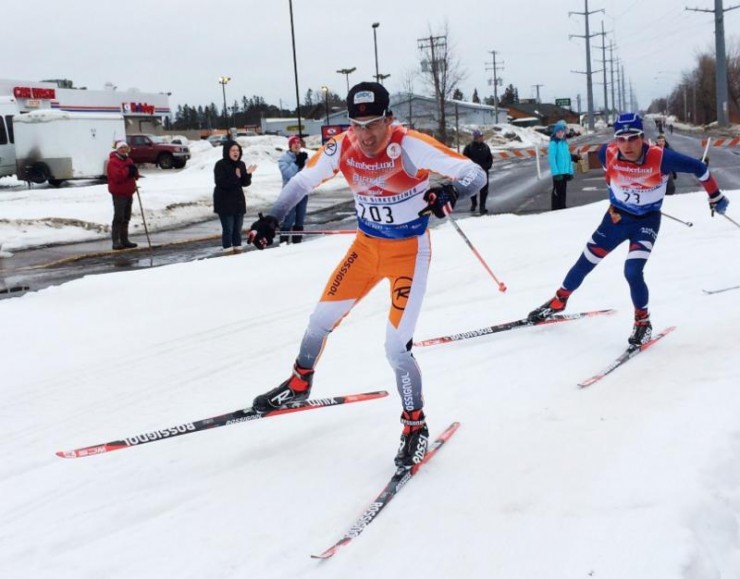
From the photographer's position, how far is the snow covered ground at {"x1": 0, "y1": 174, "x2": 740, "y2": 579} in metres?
3.25

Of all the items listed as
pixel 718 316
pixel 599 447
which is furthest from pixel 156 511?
pixel 718 316

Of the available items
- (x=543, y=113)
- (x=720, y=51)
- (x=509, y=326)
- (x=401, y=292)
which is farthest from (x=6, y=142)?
(x=543, y=113)

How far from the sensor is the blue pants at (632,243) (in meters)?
6.25

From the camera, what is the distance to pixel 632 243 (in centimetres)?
640

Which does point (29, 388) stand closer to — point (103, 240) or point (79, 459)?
point (79, 459)

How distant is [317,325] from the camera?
4.55m

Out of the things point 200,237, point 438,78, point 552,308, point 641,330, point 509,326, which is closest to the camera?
point 641,330

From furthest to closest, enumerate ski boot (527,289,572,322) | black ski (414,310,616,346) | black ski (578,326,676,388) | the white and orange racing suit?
ski boot (527,289,572,322), black ski (414,310,616,346), black ski (578,326,676,388), the white and orange racing suit

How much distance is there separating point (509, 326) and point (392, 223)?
9.62 feet

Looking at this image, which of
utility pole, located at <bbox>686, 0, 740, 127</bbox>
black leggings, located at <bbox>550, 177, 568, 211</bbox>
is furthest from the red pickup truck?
utility pole, located at <bbox>686, 0, 740, 127</bbox>

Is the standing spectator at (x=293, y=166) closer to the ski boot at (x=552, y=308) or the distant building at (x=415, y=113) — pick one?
the ski boot at (x=552, y=308)

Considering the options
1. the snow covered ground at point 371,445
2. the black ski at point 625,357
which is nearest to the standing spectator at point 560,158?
the snow covered ground at point 371,445

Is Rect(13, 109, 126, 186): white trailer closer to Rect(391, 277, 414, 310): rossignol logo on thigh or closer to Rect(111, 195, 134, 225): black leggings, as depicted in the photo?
Rect(111, 195, 134, 225): black leggings

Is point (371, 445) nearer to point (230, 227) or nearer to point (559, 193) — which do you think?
point (230, 227)
